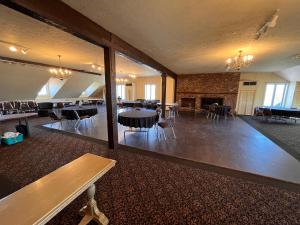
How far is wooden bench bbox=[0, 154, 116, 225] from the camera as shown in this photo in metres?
0.90

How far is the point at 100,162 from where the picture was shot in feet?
4.91

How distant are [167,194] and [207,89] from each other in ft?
26.9

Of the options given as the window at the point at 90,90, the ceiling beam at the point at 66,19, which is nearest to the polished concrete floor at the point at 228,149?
the ceiling beam at the point at 66,19

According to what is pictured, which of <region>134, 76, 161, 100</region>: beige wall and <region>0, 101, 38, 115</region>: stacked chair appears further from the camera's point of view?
<region>134, 76, 161, 100</region>: beige wall

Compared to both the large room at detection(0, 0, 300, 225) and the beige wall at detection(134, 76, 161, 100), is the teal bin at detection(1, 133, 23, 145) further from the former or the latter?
the beige wall at detection(134, 76, 161, 100)

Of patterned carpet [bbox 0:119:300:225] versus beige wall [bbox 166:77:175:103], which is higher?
beige wall [bbox 166:77:175:103]

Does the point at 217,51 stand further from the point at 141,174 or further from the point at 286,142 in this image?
the point at 141,174

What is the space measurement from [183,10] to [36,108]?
29.3 ft

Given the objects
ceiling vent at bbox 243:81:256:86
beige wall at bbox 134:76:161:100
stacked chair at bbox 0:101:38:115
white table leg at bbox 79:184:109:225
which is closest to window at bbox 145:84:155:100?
beige wall at bbox 134:76:161:100

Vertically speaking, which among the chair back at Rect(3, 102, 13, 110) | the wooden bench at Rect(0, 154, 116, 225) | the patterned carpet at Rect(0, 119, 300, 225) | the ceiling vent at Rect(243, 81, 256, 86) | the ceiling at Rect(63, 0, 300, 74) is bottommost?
the patterned carpet at Rect(0, 119, 300, 225)

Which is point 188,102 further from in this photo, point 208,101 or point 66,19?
point 66,19

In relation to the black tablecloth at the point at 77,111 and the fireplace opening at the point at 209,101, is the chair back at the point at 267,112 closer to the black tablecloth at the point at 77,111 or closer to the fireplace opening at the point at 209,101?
the fireplace opening at the point at 209,101

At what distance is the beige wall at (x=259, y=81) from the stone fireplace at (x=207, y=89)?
504 mm

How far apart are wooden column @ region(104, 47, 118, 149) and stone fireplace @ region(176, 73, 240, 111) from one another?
6.96m
